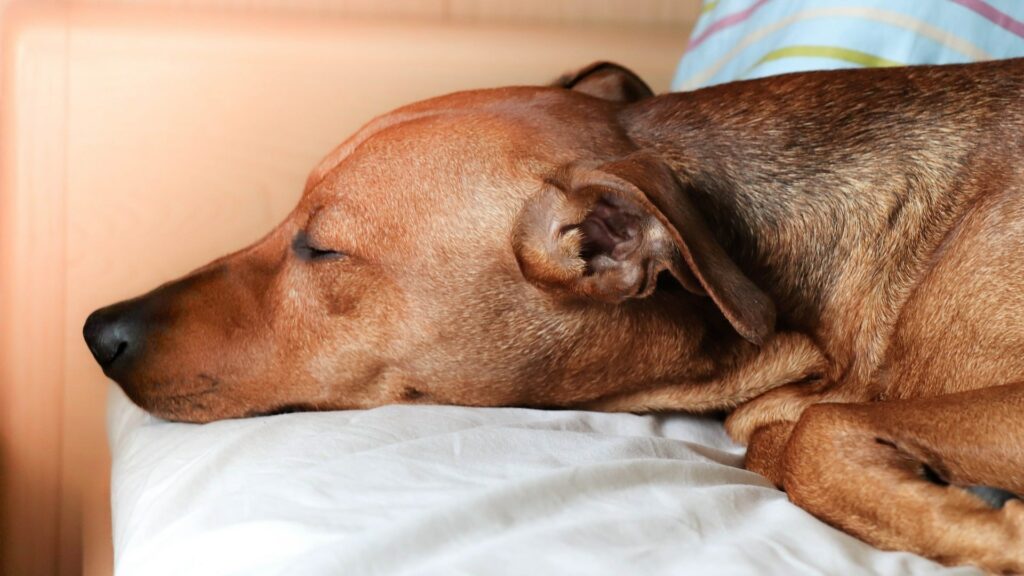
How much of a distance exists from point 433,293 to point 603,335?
11.7 inches

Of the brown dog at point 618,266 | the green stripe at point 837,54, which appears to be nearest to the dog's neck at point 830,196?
the brown dog at point 618,266

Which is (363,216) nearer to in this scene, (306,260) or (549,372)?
(306,260)

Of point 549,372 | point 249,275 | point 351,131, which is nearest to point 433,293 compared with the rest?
point 549,372

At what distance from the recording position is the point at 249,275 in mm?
2014

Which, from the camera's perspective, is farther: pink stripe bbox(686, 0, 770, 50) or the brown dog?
pink stripe bbox(686, 0, 770, 50)

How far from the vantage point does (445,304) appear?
187 cm

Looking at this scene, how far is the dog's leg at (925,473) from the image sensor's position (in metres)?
1.48

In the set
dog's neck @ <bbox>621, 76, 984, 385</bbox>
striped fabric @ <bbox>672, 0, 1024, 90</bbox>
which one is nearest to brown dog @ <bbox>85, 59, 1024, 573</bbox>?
dog's neck @ <bbox>621, 76, 984, 385</bbox>

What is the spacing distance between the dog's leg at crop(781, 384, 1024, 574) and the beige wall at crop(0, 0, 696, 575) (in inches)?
Result: 61.4

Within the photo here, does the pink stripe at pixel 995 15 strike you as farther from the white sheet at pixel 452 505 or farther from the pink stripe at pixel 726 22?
the white sheet at pixel 452 505

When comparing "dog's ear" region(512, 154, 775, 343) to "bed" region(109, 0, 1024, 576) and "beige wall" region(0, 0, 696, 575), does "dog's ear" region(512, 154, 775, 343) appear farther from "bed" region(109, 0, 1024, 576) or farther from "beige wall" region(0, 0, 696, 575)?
"beige wall" region(0, 0, 696, 575)

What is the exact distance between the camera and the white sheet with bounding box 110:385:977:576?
130 cm

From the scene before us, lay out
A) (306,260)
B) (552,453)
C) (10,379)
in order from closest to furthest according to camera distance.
A: (552,453)
(306,260)
(10,379)

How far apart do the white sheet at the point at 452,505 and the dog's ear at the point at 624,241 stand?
23 cm
